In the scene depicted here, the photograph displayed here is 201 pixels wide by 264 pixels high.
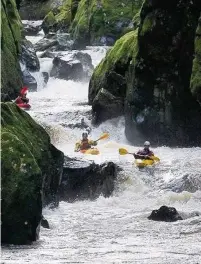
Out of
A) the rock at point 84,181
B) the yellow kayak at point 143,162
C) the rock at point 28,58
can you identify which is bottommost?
the rock at point 28,58

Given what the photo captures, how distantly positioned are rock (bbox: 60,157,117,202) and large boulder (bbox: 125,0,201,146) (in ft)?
21.1

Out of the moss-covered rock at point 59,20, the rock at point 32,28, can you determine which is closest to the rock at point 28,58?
the moss-covered rock at point 59,20

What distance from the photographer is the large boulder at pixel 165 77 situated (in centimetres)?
2248

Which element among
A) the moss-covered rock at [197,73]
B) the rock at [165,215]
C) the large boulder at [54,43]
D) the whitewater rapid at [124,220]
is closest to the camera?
the whitewater rapid at [124,220]

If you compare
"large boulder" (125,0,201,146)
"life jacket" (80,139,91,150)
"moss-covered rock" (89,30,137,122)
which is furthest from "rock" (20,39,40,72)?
"life jacket" (80,139,91,150)

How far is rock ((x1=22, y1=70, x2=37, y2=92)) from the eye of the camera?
3378cm

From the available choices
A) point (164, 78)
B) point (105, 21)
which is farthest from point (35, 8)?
point (164, 78)

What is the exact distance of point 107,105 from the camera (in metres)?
26.0

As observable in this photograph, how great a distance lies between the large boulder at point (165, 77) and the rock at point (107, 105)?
→ 4.62ft

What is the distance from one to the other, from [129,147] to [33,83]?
11561 mm

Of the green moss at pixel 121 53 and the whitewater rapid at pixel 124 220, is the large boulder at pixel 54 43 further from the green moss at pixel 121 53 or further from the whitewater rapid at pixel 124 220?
the whitewater rapid at pixel 124 220

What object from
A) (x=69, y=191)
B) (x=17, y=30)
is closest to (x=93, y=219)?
(x=69, y=191)

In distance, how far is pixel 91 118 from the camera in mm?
26781

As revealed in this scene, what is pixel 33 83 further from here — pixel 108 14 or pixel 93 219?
pixel 93 219
